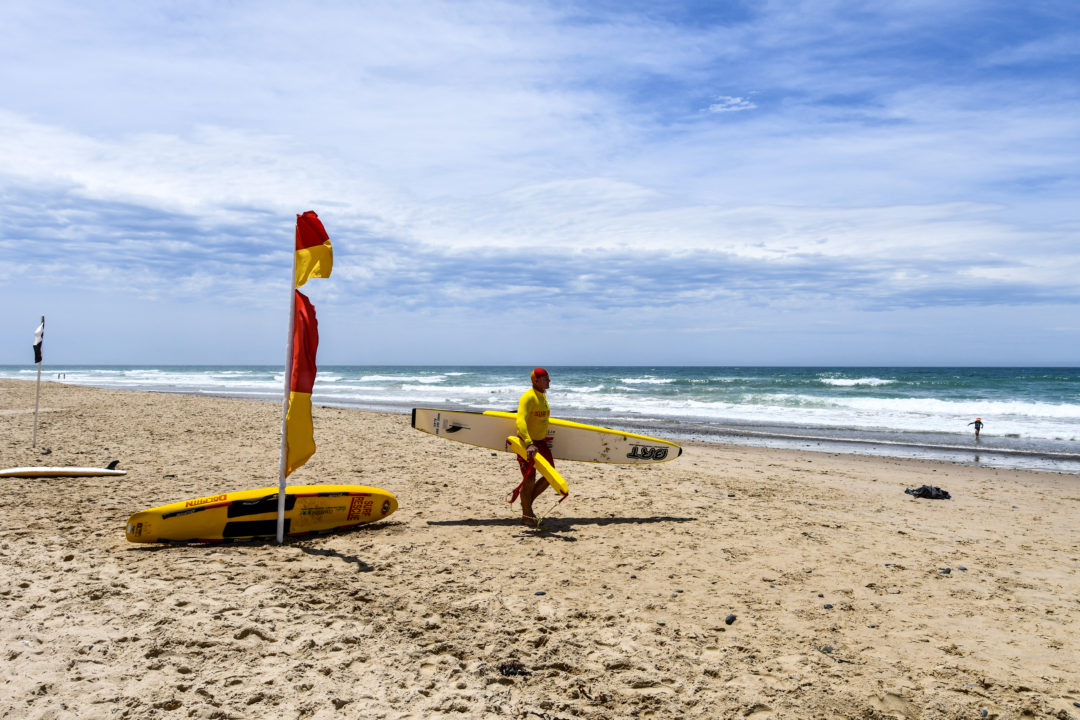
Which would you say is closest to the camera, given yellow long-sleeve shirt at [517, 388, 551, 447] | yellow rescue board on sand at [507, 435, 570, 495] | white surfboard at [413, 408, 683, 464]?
yellow rescue board on sand at [507, 435, 570, 495]

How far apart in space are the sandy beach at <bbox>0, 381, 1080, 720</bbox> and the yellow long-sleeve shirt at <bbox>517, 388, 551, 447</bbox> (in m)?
0.97

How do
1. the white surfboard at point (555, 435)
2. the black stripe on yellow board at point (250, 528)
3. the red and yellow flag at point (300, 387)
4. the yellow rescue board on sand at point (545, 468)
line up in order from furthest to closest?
1. the white surfboard at point (555, 435)
2. the yellow rescue board on sand at point (545, 468)
3. the black stripe on yellow board at point (250, 528)
4. the red and yellow flag at point (300, 387)

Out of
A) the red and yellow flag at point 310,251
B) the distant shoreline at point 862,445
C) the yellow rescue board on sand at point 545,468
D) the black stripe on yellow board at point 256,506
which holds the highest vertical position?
the red and yellow flag at point 310,251

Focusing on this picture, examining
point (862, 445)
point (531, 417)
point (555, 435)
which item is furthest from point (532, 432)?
point (862, 445)

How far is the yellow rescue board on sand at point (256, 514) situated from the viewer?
5257 millimetres

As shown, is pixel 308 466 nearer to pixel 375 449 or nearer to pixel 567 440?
pixel 375 449

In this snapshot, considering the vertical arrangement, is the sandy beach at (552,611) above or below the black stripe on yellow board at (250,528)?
below

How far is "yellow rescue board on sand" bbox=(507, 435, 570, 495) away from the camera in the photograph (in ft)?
19.7

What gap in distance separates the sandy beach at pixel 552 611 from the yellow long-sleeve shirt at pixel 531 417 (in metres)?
0.97

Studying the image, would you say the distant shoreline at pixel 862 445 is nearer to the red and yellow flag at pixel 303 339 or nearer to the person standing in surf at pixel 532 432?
the person standing in surf at pixel 532 432

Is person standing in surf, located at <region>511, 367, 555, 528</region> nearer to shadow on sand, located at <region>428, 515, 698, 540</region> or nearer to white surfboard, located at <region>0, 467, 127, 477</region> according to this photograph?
shadow on sand, located at <region>428, 515, 698, 540</region>

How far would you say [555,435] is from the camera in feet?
24.6

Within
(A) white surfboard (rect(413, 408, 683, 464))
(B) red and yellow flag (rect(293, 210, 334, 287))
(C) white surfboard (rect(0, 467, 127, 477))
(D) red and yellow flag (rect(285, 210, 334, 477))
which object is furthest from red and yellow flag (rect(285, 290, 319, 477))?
(C) white surfboard (rect(0, 467, 127, 477))

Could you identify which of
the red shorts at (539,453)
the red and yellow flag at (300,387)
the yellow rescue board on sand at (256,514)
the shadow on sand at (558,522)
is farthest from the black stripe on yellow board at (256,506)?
the red shorts at (539,453)
